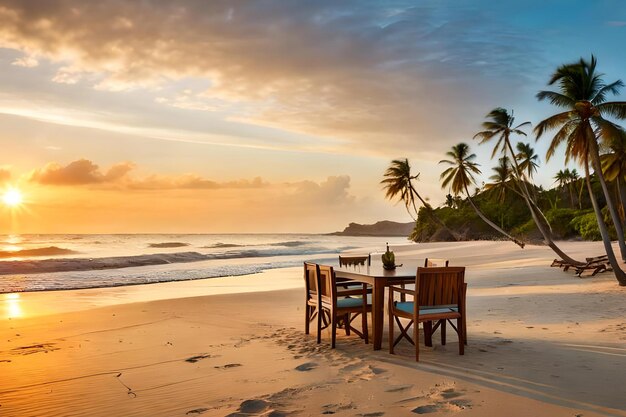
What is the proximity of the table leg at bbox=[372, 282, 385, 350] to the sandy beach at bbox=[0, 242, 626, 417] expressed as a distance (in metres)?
0.21

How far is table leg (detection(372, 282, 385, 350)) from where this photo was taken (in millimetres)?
5875

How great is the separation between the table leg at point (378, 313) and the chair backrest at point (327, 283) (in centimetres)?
53

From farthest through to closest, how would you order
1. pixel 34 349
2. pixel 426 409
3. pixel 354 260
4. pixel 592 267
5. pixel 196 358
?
pixel 592 267, pixel 354 260, pixel 34 349, pixel 196 358, pixel 426 409

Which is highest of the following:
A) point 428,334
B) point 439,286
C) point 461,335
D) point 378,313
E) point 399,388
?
point 439,286

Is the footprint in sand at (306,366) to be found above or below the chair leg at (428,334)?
below

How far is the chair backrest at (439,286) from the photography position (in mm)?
5363

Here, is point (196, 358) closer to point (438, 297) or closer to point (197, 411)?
point (197, 411)

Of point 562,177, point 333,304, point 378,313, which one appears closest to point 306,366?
point 333,304

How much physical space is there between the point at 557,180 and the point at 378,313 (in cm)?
6663

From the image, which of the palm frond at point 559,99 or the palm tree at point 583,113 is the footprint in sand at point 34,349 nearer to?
the palm tree at point 583,113

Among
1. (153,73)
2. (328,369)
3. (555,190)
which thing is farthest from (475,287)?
(555,190)

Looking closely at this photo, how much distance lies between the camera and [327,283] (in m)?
6.32

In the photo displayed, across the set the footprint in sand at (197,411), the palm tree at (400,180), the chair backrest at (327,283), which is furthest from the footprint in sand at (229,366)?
the palm tree at (400,180)

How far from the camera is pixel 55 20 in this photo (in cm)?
963
